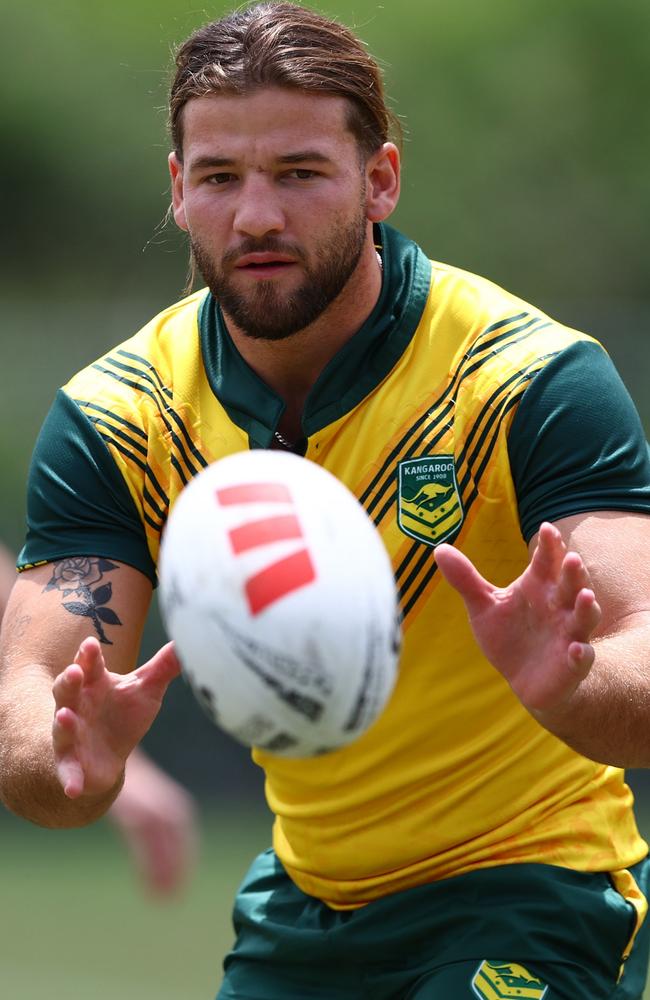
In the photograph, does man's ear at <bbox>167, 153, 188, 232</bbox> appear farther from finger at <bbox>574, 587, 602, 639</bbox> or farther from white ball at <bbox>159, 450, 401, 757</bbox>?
finger at <bbox>574, 587, 602, 639</bbox>

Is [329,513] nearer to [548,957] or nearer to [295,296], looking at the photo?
[295,296]

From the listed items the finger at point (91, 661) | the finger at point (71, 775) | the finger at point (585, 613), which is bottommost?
the finger at point (71, 775)

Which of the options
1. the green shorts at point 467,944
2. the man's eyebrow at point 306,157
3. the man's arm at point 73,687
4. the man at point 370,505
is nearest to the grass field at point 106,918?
the green shorts at point 467,944

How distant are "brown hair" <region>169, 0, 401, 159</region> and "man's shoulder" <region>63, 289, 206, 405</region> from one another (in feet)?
1.48

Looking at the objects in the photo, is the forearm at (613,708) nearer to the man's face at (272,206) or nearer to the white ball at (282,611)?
the white ball at (282,611)

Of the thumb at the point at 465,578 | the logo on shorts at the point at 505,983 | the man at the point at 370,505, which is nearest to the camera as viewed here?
the thumb at the point at 465,578

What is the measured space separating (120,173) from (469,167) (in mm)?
3274

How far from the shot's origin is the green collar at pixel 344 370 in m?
4.21

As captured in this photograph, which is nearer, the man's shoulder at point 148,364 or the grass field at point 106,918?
the man's shoulder at point 148,364

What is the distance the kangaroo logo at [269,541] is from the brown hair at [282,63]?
1.31 metres

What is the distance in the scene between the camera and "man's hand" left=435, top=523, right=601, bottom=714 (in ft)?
10.8

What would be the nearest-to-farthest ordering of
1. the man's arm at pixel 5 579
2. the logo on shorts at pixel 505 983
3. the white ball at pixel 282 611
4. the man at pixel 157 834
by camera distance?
1. the white ball at pixel 282 611
2. the logo on shorts at pixel 505 983
3. the man at pixel 157 834
4. the man's arm at pixel 5 579

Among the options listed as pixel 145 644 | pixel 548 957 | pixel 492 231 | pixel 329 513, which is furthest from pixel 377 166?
pixel 492 231

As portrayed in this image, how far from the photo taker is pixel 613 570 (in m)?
3.76
